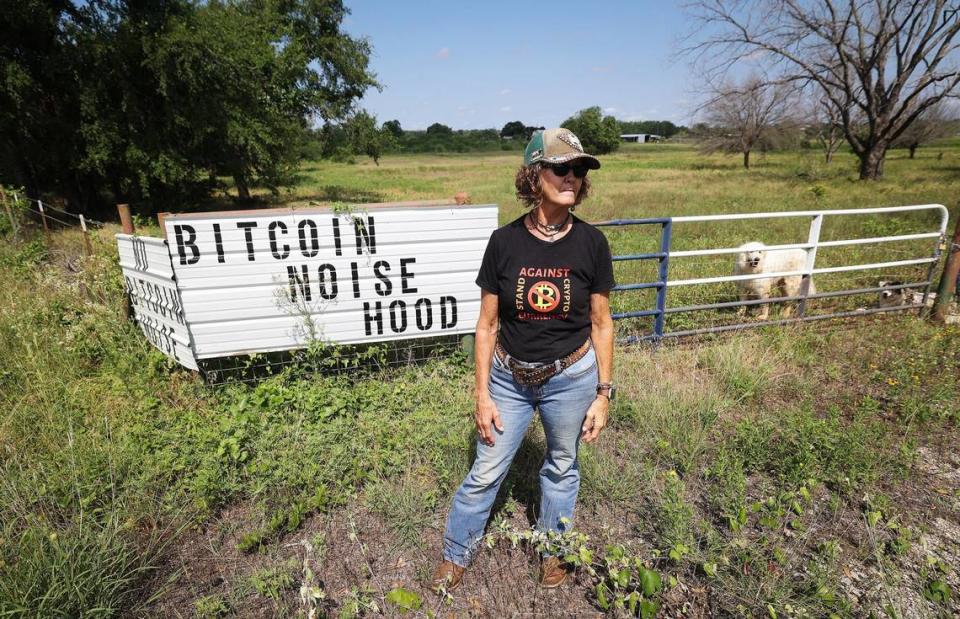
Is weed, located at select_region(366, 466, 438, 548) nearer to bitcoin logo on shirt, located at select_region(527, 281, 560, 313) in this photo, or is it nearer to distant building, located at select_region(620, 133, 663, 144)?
bitcoin logo on shirt, located at select_region(527, 281, 560, 313)

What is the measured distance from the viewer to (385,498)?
3.04 m

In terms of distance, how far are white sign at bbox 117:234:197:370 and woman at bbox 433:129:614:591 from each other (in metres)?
2.88

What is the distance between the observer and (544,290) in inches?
85.0

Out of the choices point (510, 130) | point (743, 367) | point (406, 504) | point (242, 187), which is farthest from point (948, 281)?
point (510, 130)

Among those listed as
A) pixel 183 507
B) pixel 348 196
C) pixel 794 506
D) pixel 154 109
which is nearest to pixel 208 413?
pixel 183 507

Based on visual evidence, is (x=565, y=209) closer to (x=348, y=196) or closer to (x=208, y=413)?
(x=208, y=413)

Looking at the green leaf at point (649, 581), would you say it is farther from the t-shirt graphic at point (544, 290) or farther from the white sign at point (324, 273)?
the white sign at point (324, 273)

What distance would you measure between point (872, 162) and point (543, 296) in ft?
104

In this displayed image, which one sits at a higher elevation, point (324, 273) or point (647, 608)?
point (324, 273)

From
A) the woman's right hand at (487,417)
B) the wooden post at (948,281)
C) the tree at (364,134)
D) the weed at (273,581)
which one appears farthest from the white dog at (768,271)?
the tree at (364,134)

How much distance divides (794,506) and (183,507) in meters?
3.57

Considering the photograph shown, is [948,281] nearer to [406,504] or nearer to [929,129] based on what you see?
[406,504]

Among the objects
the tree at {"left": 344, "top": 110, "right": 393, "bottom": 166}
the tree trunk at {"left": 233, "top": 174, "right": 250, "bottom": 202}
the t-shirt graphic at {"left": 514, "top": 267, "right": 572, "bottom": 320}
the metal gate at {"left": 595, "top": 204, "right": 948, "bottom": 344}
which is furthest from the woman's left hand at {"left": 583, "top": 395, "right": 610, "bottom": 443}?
the tree at {"left": 344, "top": 110, "right": 393, "bottom": 166}

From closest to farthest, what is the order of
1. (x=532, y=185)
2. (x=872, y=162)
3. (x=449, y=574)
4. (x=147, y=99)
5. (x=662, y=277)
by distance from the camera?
(x=532, y=185)
(x=449, y=574)
(x=662, y=277)
(x=147, y=99)
(x=872, y=162)
